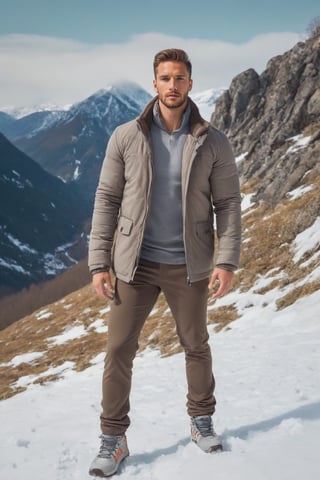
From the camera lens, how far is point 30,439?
6508 mm

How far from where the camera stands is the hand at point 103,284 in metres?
4.70

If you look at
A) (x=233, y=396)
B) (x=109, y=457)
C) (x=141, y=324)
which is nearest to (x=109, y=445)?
(x=109, y=457)

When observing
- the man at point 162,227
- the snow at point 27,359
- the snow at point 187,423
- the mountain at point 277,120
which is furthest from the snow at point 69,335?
the man at point 162,227

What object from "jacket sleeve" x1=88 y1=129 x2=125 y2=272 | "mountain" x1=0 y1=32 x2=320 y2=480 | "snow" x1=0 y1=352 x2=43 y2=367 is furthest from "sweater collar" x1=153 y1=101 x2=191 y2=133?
"snow" x1=0 y1=352 x2=43 y2=367

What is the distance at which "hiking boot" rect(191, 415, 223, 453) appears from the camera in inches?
194

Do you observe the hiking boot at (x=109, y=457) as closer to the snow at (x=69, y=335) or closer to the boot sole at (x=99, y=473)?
the boot sole at (x=99, y=473)

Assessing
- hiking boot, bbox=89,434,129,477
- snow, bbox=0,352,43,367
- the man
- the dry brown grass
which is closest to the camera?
the man

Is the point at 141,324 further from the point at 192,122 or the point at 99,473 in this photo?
the point at 192,122

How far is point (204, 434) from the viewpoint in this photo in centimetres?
501

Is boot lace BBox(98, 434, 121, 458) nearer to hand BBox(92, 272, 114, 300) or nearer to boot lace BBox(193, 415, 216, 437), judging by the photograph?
boot lace BBox(193, 415, 216, 437)

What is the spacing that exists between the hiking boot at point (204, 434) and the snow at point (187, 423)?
0.09 m

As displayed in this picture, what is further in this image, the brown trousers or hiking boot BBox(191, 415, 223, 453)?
hiking boot BBox(191, 415, 223, 453)

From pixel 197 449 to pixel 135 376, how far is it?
21.6 feet

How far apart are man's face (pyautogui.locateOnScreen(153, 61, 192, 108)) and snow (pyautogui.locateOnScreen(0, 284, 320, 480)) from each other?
12.4 feet
